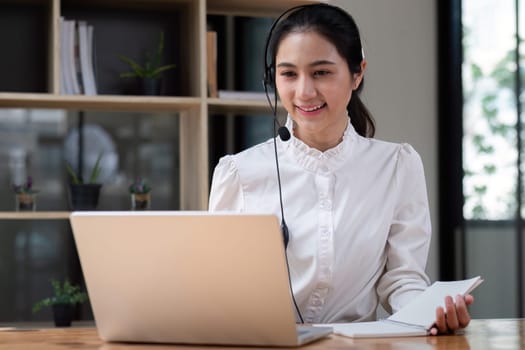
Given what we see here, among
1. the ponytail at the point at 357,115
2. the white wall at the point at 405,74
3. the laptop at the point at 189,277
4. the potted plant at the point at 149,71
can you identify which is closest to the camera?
the laptop at the point at 189,277

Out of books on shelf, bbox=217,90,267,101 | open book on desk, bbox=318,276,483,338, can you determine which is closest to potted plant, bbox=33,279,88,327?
books on shelf, bbox=217,90,267,101

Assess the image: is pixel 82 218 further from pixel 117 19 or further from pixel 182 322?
pixel 117 19

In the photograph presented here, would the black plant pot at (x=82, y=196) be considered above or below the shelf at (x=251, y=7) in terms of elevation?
below

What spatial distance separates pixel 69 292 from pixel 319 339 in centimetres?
209

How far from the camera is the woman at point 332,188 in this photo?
6.51 feet

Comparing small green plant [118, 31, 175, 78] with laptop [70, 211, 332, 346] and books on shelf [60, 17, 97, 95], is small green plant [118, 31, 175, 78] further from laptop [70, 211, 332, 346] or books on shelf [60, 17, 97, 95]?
laptop [70, 211, 332, 346]

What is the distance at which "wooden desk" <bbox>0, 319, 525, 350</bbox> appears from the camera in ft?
4.79

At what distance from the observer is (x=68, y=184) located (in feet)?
11.7

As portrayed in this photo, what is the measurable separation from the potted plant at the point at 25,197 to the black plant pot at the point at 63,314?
0.37 metres

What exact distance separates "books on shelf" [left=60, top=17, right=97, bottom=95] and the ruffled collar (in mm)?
1432

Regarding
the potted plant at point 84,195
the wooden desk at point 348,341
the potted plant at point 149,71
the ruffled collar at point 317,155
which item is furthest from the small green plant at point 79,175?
the wooden desk at point 348,341

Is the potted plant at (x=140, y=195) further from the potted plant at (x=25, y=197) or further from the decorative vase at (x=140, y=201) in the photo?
the potted plant at (x=25, y=197)

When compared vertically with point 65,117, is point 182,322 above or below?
below

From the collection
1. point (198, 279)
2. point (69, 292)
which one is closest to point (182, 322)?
point (198, 279)
